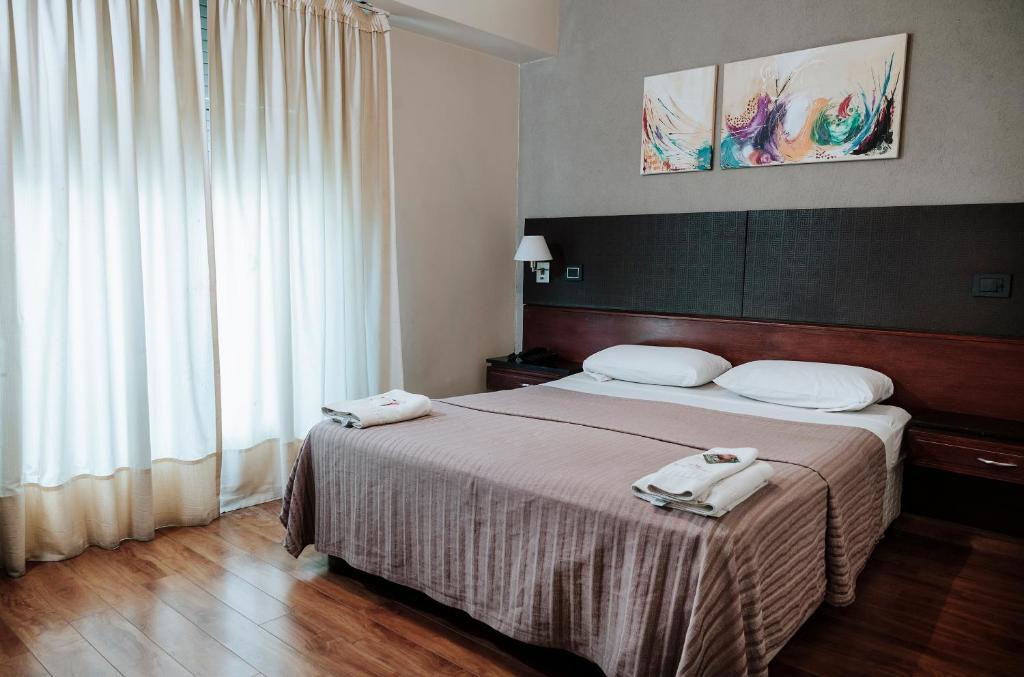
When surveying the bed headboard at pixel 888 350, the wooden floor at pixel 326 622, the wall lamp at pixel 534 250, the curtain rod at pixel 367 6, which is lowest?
the wooden floor at pixel 326 622

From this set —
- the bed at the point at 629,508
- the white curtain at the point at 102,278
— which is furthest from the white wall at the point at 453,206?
the white curtain at the point at 102,278

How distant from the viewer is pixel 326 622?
7.34 ft

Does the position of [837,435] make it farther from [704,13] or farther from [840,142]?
[704,13]

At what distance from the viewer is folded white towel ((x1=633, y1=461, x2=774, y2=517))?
1.72 m

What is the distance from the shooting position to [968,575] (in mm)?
2633

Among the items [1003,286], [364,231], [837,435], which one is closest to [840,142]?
[1003,286]

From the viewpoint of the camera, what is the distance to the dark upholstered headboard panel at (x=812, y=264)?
2.94 meters

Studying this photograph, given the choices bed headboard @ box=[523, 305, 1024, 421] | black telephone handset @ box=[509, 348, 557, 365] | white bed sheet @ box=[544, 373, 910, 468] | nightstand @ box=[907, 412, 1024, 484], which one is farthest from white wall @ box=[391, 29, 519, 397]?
nightstand @ box=[907, 412, 1024, 484]

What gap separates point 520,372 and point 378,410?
5.53 ft

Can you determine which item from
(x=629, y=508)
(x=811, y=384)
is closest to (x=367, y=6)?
(x=811, y=384)

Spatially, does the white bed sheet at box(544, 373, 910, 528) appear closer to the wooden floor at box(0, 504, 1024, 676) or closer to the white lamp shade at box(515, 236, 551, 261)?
the wooden floor at box(0, 504, 1024, 676)

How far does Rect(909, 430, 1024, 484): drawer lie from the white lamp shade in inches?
83.5

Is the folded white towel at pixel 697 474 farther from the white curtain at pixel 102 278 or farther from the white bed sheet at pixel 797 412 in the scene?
the white curtain at pixel 102 278

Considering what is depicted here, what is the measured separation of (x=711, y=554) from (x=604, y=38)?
335 cm
